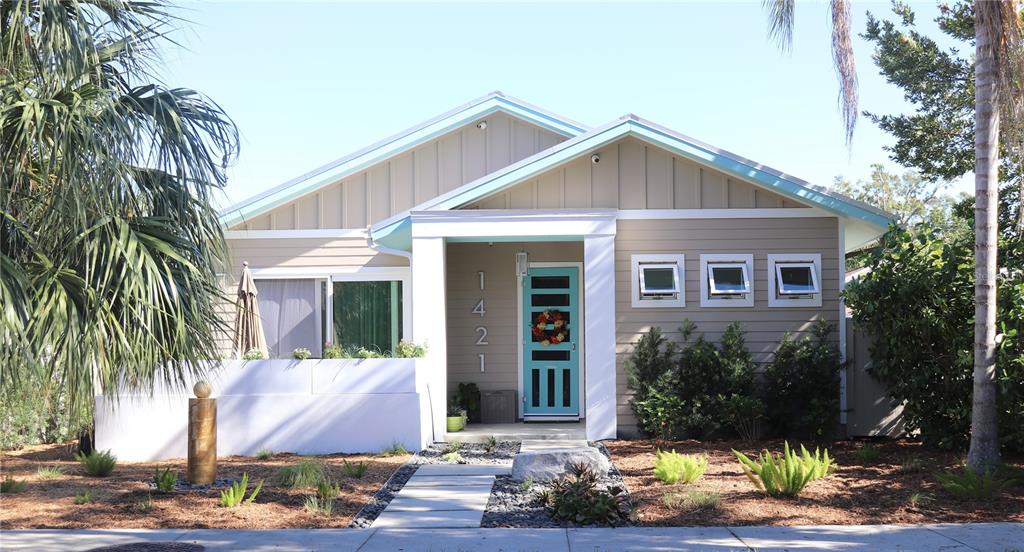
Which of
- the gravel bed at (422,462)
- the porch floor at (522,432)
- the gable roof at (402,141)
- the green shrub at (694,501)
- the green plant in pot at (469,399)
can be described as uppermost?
the gable roof at (402,141)

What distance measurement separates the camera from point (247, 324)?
12.2 metres

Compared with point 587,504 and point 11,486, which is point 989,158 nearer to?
point 587,504

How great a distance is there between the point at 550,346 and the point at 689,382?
277 centimetres

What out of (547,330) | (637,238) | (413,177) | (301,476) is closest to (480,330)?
(547,330)

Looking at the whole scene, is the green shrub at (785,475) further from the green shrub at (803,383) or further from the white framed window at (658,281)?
the white framed window at (658,281)

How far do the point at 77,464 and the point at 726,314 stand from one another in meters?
8.81

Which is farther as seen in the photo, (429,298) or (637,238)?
(637,238)

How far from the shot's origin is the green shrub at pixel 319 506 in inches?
306

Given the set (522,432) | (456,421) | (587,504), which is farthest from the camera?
(456,421)

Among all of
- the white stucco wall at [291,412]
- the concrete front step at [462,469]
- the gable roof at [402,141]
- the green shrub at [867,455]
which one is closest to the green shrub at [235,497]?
the concrete front step at [462,469]

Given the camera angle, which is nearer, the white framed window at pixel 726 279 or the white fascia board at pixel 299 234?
the white framed window at pixel 726 279

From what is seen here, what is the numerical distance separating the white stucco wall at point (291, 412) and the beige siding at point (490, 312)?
104 inches

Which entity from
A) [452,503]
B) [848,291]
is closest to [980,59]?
[848,291]

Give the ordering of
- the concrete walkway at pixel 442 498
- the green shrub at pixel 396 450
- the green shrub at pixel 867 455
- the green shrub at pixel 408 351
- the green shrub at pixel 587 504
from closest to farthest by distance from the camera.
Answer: the green shrub at pixel 587 504
the concrete walkway at pixel 442 498
the green shrub at pixel 867 455
the green shrub at pixel 396 450
the green shrub at pixel 408 351
